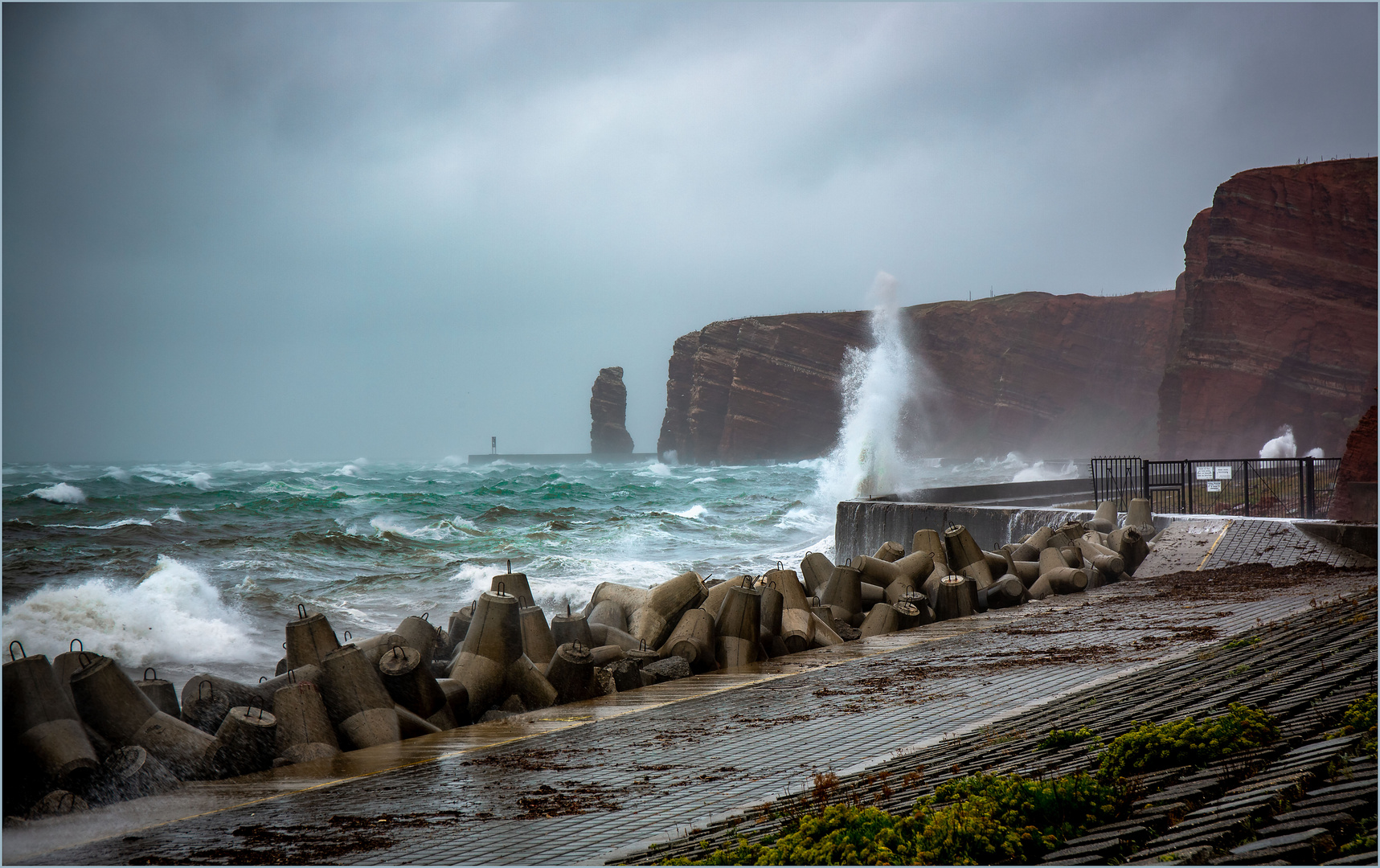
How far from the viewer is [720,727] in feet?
18.6

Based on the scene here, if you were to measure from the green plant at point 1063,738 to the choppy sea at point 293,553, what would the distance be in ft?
28.1

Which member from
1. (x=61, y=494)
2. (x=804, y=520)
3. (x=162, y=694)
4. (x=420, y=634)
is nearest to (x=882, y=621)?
(x=420, y=634)

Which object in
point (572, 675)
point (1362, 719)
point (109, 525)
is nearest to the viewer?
point (1362, 719)

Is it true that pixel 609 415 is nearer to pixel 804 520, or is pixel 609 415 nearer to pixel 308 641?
pixel 804 520

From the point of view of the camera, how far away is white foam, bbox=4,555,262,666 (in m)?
12.3

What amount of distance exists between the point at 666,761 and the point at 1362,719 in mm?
3196

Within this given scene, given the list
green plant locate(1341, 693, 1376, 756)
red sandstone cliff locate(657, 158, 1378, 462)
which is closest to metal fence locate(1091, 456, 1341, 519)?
green plant locate(1341, 693, 1376, 756)

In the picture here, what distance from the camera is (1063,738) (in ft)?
12.4

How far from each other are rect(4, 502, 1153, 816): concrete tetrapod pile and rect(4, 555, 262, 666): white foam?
163 inches

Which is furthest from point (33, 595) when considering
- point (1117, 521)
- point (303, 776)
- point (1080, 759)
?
point (1117, 521)

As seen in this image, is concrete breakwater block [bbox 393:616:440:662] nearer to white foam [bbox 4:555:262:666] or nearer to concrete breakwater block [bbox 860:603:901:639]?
white foam [bbox 4:555:262:666]

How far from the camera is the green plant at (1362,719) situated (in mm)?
2702

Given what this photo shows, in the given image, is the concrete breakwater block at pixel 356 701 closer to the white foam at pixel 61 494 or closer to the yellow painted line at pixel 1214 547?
the yellow painted line at pixel 1214 547

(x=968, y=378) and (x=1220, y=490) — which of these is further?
(x=968, y=378)
